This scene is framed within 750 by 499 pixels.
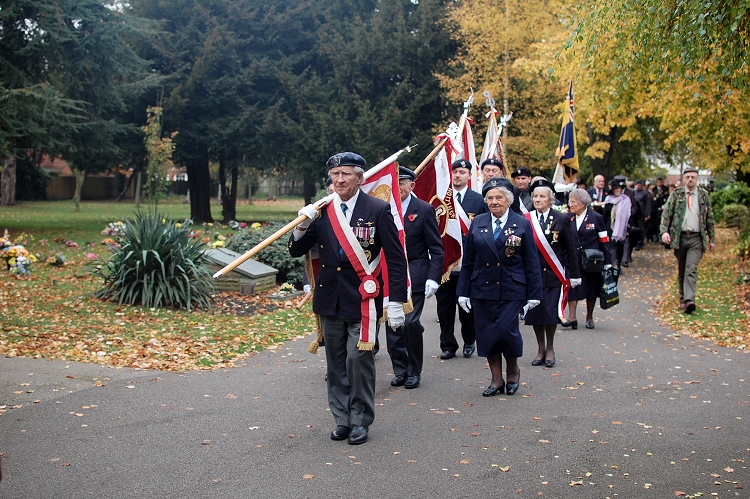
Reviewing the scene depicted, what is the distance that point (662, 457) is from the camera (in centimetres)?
587

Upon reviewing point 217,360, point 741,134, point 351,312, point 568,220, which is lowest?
point 217,360

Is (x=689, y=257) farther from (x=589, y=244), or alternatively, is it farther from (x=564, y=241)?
(x=564, y=241)

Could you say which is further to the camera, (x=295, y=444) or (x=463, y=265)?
(x=463, y=265)

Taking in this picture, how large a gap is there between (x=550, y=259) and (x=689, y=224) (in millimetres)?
4455

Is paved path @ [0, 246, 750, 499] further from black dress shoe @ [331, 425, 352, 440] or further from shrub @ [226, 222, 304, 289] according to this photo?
shrub @ [226, 222, 304, 289]

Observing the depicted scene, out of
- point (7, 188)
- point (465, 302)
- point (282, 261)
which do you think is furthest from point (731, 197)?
point (7, 188)

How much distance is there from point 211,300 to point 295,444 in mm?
7843

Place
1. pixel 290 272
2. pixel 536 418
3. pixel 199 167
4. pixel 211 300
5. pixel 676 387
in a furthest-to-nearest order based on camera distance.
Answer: pixel 199 167 < pixel 290 272 < pixel 211 300 < pixel 676 387 < pixel 536 418

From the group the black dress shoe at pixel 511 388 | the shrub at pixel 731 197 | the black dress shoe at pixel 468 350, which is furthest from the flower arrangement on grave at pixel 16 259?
the shrub at pixel 731 197

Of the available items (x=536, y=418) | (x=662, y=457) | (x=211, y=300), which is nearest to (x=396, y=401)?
(x=536, y=418)

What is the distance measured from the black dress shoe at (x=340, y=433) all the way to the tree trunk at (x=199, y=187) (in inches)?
1273

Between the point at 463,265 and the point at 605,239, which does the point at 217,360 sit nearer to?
the point at 463,265

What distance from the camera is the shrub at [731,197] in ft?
103

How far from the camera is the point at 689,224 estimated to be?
12766 millimetres
